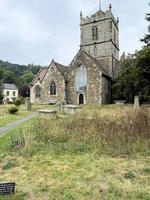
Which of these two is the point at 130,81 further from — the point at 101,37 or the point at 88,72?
the point at 101,37

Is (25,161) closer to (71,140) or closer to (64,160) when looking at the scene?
(64,160)

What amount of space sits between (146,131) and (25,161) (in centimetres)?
488

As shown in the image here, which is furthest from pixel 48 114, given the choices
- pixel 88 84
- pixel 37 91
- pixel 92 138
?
pixel 37 91

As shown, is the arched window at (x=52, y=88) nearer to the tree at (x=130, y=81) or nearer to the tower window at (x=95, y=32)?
the tower window at (x=95, y=32)

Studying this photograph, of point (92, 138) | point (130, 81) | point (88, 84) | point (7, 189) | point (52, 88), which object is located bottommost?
point (7, 189)

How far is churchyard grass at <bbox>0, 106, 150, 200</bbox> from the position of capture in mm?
5659

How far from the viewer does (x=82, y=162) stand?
780cm

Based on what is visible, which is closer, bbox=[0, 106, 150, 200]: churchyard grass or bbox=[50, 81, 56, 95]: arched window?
bbox=[0, 106, 150, 200]: churchyard grass

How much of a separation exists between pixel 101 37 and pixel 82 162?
4119 cm

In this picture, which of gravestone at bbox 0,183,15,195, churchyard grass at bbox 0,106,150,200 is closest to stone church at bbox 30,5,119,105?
churchyard grass at bbox 0,106,150,200

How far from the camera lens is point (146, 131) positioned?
412 inches

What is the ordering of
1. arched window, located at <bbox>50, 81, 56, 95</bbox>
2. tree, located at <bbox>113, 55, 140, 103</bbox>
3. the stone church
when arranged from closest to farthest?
tree, located at <bbox>113, 55, 140, 103</bbox>, the stone church, arched window, located at <bbox>50, 81, 56, 95</bbox>

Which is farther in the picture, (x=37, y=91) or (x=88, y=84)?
(x=37, y=91)

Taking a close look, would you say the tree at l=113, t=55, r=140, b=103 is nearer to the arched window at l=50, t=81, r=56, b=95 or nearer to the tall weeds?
the arched window at l=50, t=81, r=56, b=95
